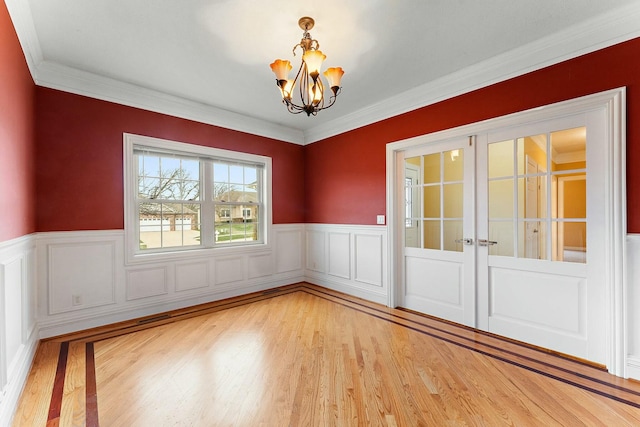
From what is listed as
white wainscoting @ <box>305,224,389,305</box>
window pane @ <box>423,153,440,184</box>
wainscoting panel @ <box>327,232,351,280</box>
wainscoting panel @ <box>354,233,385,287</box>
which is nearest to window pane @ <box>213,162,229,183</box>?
white wainscoting @ <box>305,224,389,305</box>

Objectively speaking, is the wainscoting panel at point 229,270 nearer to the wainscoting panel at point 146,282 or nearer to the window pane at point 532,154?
the wainscoting panel at point 146,282

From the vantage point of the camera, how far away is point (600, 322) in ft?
7.63

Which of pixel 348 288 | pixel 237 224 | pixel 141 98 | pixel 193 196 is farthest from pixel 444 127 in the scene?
pixel 141 98

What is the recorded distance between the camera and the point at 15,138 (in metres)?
2.16

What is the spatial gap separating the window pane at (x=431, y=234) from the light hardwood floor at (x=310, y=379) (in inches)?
34.5

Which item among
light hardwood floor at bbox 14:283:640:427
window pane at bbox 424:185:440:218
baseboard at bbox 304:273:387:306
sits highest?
window pane at bbox 424:185:440:218

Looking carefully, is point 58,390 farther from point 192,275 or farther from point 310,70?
point 310,70

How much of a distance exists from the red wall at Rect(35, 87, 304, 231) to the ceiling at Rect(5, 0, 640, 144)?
0.16 meters

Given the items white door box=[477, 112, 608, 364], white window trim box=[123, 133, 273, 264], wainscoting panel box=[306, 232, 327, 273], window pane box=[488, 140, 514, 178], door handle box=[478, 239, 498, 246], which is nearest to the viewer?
white door box=[477, 112, 608, 364]

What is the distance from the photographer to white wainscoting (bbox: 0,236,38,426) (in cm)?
177

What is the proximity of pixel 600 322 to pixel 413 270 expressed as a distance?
171 centimetres

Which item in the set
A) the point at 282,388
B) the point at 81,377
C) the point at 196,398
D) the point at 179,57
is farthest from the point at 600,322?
the point at 179,57

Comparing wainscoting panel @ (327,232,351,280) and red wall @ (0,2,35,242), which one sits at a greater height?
red wall @ (0,2,35,242)

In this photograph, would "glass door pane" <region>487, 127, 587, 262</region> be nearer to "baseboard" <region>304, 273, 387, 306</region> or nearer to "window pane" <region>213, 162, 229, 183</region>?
"baseboard" <region>304, 273, 387, 306</region>
